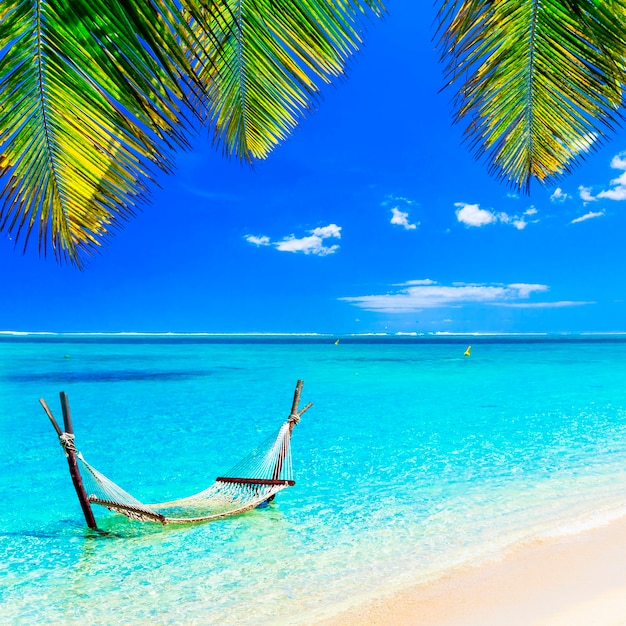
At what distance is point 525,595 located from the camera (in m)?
3.06

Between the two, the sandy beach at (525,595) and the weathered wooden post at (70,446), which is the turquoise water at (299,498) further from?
the weathered wooden post at (70,446)

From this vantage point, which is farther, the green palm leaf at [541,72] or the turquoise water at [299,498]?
the turquoise water at [299,498]

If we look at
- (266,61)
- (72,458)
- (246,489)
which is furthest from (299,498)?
(266,61)

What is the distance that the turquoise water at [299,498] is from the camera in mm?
3412

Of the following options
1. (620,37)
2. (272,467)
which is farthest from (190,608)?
(620,37)

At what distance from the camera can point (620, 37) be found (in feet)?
5.55

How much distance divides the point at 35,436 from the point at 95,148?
9.23m

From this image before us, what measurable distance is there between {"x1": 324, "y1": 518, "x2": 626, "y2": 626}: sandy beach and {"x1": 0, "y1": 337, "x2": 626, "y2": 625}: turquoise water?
21 cm

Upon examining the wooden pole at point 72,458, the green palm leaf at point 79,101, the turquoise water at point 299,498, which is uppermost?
the green palm leaf at point 79,101

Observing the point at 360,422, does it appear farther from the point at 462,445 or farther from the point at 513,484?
the point at 513,484

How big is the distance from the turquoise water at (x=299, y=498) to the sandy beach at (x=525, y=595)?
21 centimetres

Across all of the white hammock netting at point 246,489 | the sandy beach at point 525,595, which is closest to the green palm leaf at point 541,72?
the sandy beach at point 525,595

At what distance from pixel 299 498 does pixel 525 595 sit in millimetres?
2696

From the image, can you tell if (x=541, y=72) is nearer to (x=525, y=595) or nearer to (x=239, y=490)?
(x=525, y=595)
